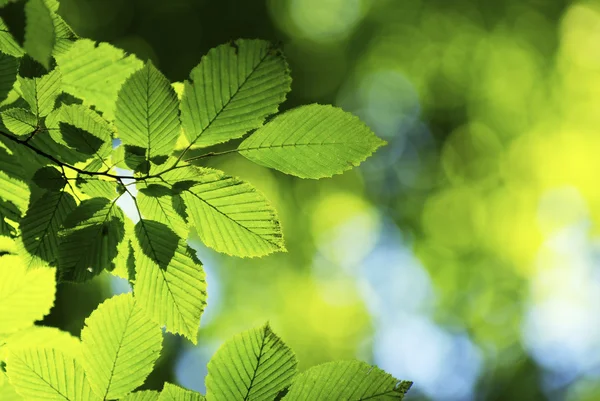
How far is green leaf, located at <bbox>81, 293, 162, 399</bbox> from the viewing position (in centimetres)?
51

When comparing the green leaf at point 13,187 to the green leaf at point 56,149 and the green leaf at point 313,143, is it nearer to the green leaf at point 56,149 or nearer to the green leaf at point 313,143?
the green leaf at point 56,149

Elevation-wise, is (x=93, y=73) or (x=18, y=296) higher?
(x=93, y=73)

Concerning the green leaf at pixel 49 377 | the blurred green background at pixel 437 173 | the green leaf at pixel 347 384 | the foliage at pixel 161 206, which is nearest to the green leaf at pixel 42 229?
the foliage at pixel 161 206

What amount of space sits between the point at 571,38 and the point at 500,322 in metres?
3.99

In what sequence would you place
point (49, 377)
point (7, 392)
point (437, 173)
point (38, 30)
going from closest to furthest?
point (38, 30) < point (49, 377) < point (7, 392) < point (437, 173)

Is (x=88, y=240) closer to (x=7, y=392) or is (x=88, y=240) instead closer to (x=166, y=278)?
(x=166, y=278)

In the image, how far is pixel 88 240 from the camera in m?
0.56

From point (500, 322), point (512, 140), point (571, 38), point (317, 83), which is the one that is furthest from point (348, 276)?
point (571, 38)

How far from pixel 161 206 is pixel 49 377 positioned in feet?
0.70

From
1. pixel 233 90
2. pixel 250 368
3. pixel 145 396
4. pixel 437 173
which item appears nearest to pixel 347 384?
pixel 250 368

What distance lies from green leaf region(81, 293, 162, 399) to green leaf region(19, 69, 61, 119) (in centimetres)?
23

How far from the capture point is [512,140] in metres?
6.93

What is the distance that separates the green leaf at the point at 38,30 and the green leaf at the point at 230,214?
0.19m

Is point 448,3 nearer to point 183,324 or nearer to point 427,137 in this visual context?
point 427,137
